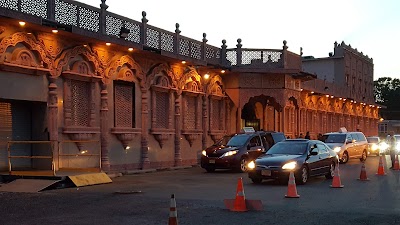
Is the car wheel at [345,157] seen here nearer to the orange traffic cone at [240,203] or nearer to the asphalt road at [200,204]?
the asphalt road at [200,204]

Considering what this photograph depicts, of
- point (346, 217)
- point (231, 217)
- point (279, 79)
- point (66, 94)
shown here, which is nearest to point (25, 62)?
point (66, 94)

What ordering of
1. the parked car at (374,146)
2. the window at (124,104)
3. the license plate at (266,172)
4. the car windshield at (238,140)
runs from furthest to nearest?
the parked car at (374,146) < the car windshield at (238,140) < the window at (124,104) < the license plate at (266,172)

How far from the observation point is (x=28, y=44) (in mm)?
20297

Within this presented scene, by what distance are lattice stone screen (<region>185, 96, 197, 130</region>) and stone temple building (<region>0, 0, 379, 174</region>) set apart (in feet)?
0.17

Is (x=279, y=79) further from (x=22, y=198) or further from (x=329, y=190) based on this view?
(x=22, y=198)

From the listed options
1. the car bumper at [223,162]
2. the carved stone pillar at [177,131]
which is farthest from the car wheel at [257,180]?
the carved stone pillar at [177,131]

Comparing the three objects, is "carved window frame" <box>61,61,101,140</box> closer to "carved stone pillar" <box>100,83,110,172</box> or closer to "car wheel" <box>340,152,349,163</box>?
"carved stone pillar" <box>100,83,110,172</box>

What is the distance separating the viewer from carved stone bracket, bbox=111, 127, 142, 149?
987 inches

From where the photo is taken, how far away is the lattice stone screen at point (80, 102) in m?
22.9

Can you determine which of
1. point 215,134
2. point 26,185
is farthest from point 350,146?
point 26,185

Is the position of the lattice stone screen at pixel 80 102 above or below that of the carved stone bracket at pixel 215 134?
above

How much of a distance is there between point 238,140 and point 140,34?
6.65m

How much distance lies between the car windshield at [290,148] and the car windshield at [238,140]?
4951 mm

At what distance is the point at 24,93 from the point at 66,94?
2.11 metres
